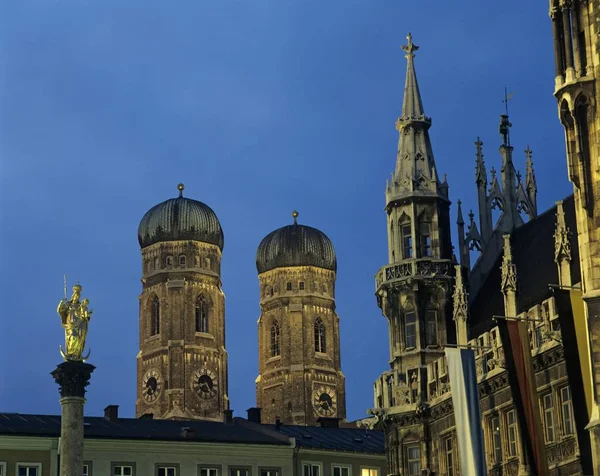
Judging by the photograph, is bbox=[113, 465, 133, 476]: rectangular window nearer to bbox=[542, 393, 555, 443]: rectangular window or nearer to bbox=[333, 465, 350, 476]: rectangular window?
bbox=[333, 465, 350, 476]: rectangular window

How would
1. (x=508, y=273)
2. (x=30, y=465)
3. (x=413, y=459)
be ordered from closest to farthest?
(x=508, y=273) < (x=413, y=459) < (x=30, y=465)

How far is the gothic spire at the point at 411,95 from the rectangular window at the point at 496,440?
794 inches

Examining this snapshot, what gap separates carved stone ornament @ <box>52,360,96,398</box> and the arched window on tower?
18813 millimetres

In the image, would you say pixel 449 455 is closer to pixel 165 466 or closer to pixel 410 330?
pixel 410 330

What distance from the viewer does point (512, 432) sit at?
244 ft

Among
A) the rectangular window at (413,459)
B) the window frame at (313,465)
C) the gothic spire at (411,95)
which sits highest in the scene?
the gothic spire at (411,95)

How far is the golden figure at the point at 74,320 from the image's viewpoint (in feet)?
289

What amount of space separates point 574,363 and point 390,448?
114ft

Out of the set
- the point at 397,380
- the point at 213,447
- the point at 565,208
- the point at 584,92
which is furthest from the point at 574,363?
the point at 213,447

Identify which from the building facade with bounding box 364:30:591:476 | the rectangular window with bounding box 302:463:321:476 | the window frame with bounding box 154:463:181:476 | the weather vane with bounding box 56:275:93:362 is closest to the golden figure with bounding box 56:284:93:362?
the weather vane with bounding box 56:275:93:362

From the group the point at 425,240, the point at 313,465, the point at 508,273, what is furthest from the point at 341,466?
the point at 508,273

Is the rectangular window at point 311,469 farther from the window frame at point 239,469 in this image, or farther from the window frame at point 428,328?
the window frame at point 428,328

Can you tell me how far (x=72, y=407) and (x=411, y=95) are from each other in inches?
1021

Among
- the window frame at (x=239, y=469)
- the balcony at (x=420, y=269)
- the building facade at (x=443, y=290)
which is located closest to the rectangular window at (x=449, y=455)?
the building facade at (x=443, y=290)
